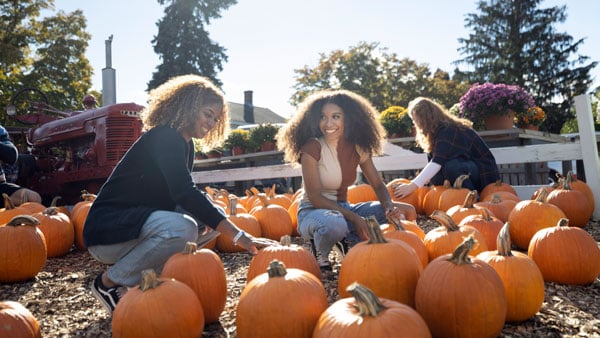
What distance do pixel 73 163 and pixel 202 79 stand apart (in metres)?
4.40

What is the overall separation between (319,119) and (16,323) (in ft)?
7.35

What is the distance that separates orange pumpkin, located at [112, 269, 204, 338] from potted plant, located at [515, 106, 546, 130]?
6461mm

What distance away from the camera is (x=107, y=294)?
2.44 metres

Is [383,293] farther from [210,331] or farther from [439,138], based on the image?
[439,138]

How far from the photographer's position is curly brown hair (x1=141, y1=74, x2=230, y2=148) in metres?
2.87

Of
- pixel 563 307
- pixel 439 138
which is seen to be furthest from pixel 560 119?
pixel 563 307

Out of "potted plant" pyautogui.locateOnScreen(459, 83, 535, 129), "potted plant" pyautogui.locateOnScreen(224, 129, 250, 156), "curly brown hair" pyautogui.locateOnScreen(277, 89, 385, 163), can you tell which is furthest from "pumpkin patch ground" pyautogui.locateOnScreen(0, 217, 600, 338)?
"potted plant" pyautogui.locateOnScreen(224, 129, 250, 156)

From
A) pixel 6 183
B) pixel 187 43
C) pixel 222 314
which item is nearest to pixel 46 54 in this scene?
pixel 187 43

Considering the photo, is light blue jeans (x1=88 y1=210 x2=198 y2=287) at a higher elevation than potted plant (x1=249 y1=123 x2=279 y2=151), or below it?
below

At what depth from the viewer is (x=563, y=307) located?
7.56 ft

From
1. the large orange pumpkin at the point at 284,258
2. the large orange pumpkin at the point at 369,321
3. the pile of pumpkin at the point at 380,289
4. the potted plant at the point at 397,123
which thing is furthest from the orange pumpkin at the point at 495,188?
the large orange pumpkin at the point at 369,321

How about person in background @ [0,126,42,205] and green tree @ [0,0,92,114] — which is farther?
green tree @ [0,0,92,114]

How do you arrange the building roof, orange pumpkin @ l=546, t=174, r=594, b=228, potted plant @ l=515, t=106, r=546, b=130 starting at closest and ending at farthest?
1. orange pumpkin @ l=546, t=174, r=594, b=228
2. potted plant @ l=515, t=106, r=546, b=130
3. the building roof

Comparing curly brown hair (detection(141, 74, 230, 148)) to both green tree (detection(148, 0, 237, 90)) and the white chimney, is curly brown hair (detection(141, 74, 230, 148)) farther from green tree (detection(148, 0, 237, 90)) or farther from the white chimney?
green tree (detection(148, 0, 237, 90))
